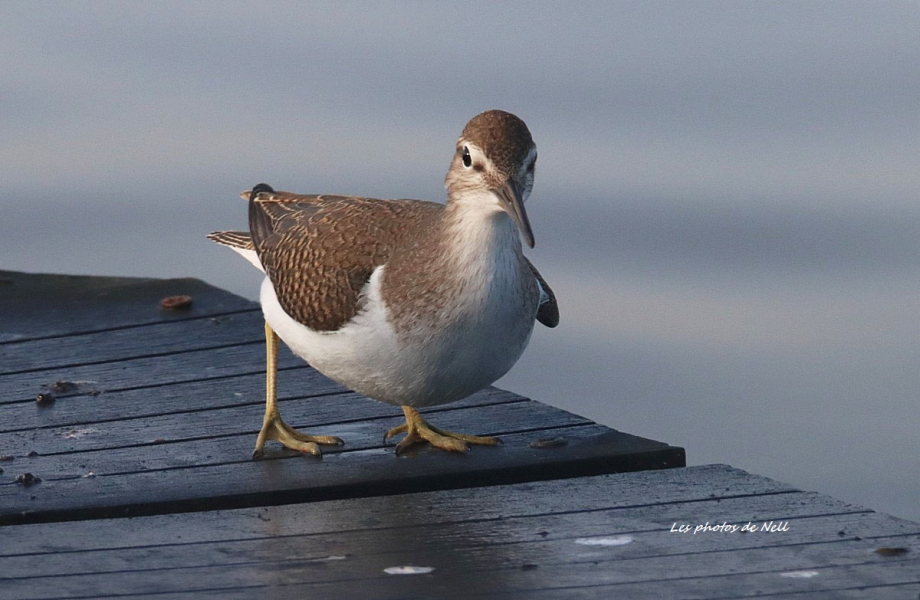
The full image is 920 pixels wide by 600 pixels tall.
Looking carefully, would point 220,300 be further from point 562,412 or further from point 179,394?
point 562,412

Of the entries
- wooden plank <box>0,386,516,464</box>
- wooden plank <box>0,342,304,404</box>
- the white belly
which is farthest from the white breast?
wooden plank <box>0,342,304,404</box>

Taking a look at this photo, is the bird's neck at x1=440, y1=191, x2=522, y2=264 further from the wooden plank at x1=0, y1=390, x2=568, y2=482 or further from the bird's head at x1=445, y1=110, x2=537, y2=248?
the wooden plank at x1=0, y1=390, x2=568, y2=482

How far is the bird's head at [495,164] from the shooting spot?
4906mm

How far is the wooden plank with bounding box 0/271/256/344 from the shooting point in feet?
24.4

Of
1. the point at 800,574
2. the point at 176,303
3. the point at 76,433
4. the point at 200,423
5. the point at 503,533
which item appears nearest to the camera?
the point at 800,574

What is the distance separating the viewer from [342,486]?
4.94 meters

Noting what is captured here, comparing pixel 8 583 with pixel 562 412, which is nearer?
pixel 8 583

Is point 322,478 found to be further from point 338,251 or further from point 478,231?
point 478,231

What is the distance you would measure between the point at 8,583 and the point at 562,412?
257 cm

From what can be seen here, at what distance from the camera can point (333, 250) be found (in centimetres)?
547

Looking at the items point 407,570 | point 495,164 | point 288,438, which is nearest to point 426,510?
point 407,570

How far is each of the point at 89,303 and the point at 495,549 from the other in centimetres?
425

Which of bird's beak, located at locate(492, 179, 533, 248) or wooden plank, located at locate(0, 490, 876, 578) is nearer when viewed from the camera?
wooden plank, located at locate(0, 490, 876, 578)

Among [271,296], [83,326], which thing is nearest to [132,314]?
[83,326]
